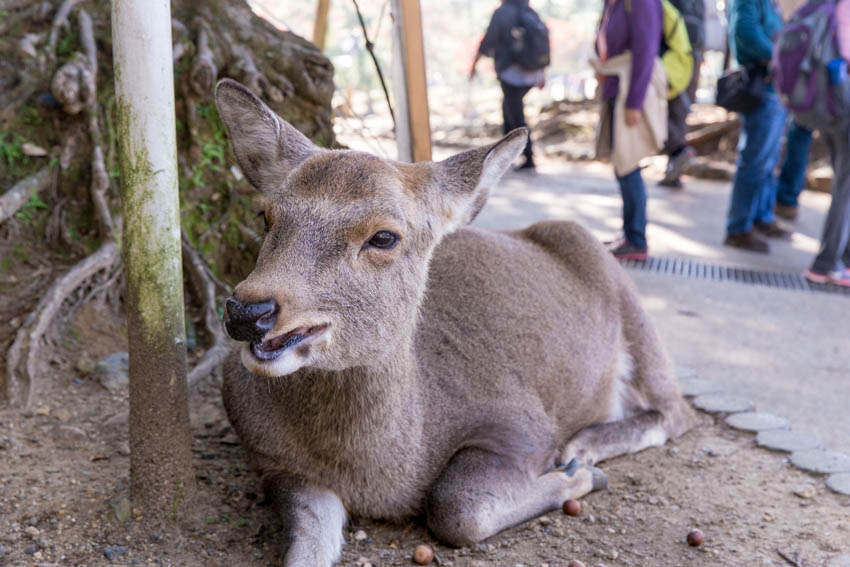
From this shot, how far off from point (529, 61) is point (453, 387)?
866cm

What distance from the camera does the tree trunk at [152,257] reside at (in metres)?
3.14

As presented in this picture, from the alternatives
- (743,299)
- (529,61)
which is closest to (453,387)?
(743,299)

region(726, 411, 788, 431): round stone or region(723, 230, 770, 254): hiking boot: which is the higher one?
region(726, 411, 788, 431): round stone

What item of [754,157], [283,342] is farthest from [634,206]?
[283,342]

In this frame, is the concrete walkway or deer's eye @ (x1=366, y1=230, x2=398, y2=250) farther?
the concrete walkway

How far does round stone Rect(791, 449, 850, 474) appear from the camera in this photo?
462cm

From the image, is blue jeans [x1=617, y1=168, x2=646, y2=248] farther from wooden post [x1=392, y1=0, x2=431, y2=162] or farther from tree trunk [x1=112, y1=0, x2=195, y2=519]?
tree trunk [x1=112, y1=0, x2=195, y2=519]

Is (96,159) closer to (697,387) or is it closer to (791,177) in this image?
(697,387)

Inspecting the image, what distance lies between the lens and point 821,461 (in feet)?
15.5

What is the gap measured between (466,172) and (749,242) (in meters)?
6.72

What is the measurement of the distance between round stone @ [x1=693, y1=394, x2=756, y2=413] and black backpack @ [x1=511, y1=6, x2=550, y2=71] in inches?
285

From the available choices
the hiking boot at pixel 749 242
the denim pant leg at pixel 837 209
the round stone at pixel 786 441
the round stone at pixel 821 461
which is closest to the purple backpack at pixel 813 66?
the denim pant leg at pixel 837 209

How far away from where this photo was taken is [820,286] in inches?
332

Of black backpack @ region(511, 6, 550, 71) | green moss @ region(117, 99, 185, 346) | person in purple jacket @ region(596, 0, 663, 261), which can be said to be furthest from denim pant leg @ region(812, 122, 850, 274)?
green moss @ region(117, 99, 185, 346)
